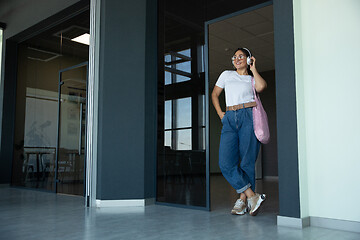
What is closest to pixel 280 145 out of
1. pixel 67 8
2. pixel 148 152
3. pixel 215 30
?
pixel 148 152

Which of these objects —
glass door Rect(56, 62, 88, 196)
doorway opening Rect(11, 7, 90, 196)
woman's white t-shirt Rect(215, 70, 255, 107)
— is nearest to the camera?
woman's white t-shirt Rect(215, 70, 255, 107)

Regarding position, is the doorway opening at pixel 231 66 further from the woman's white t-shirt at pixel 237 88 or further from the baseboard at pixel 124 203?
the baseboard at pixel 124 203

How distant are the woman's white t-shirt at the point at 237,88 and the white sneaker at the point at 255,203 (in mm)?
1032

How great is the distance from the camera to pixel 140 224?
3.18m

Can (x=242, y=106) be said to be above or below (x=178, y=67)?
below

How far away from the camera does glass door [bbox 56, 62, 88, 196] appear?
17.4 feet

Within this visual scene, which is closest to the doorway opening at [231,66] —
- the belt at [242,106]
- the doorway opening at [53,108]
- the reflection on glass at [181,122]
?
the reflection on glass at [181,122]

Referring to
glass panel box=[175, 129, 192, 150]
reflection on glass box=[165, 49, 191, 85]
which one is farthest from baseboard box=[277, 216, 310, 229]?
reflection on glass box=[165, 49, 191, 85]

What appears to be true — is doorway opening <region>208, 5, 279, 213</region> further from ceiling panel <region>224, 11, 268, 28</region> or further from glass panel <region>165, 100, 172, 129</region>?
glass panel <region>165, 100, 172, 129</region>

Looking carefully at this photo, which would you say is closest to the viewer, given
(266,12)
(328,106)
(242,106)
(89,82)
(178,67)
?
(328,106)

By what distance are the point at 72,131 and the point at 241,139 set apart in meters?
3.08

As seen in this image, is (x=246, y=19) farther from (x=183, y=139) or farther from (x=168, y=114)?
(x=183, y=139)

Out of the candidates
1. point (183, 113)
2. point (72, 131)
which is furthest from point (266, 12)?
point (72, 131)

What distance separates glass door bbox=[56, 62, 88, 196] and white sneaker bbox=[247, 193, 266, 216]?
8.68 ft
